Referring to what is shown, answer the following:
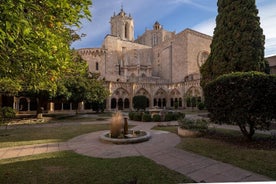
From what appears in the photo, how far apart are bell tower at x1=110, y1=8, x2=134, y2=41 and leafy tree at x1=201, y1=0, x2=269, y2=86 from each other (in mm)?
38662

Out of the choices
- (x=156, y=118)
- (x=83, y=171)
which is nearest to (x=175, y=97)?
(x=156, y=118)

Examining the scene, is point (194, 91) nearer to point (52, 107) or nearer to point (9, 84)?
point (52, 107)

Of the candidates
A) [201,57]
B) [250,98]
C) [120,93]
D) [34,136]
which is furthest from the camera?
[201,57]

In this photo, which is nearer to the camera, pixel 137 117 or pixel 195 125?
pixel 195 125

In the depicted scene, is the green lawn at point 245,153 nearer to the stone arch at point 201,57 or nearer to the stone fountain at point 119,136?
the stone fountain at point 119,136

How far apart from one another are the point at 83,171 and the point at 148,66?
3879 centimetres

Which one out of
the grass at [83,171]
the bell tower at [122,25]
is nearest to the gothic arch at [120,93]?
the bell tower at [122,25]

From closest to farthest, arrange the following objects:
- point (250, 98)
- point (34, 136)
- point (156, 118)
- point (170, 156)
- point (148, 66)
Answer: point (170, 156) < point (250, 98) < point (34, 136) < point (156, 118) < point (148, 66)

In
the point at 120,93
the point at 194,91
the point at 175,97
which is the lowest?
→ the point at 175,97

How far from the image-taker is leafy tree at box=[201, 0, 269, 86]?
35.1ft

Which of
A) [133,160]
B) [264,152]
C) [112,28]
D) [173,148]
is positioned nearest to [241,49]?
[264,152]

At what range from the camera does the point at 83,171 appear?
127 inches

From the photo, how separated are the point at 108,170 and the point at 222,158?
2.54 metres

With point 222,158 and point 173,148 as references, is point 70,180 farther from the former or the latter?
point 222,158
